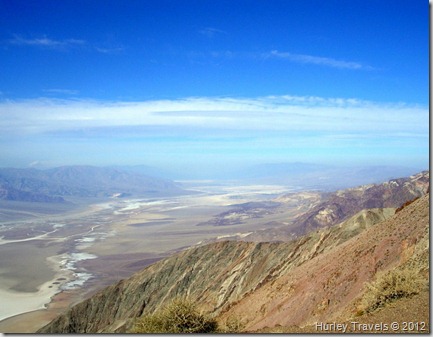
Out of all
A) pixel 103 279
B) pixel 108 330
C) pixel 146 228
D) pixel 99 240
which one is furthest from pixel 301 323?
pixel 146 228

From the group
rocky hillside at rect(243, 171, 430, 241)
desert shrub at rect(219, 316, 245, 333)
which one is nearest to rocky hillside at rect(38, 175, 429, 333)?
desert shrub at rect(219, 316, 245, 333)

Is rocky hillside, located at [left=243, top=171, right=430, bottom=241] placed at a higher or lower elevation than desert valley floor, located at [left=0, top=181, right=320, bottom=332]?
higher

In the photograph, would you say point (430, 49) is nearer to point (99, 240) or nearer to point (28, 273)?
point (28, 273)

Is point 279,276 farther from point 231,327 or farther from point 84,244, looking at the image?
point 84,244

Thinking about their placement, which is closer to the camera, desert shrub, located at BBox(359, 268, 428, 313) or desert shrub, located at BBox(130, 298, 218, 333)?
desert shrub, located at BBox(359, 268, 428, 313)

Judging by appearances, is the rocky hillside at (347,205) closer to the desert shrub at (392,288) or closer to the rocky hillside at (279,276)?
the rocky hillside at (279,276)

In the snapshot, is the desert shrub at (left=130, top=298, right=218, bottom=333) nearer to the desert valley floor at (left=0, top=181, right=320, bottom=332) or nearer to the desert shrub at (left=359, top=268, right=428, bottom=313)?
the desert shrub at (left=359, top=268, right=428, bottom=313)

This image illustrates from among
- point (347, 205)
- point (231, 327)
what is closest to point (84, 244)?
point (347, 205)
